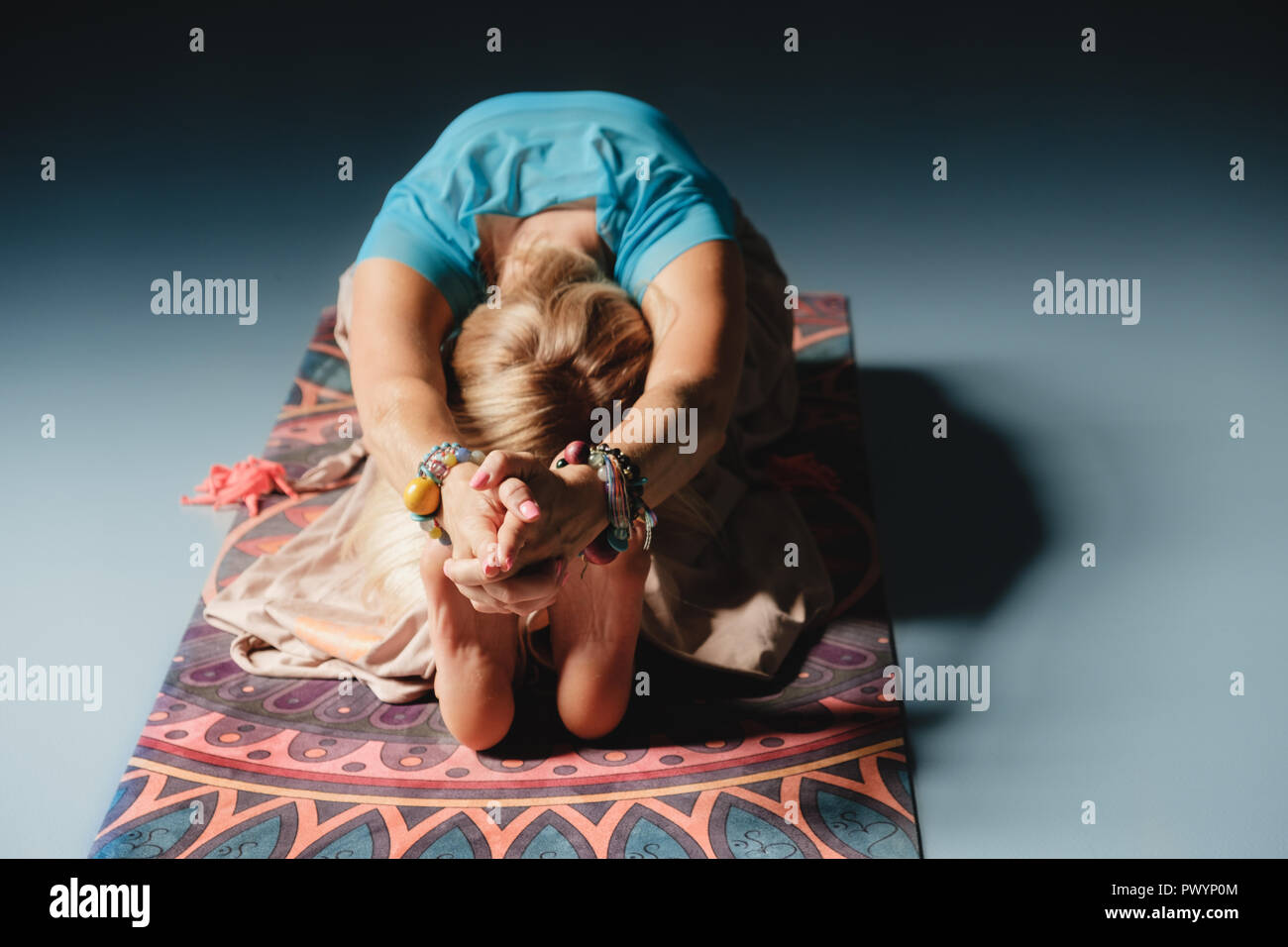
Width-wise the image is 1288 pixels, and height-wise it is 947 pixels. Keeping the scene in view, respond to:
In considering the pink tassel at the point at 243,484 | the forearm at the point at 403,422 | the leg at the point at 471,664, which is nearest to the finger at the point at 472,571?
the leg at the point at 471,664

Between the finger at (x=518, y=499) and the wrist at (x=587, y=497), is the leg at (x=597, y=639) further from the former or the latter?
the finger at (x=518, y=499)

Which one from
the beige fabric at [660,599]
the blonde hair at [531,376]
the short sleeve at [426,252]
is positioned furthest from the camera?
the short sleeve at [426,252]

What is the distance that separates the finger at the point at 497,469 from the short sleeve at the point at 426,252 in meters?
0.67

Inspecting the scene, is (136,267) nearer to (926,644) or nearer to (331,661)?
(331,661)

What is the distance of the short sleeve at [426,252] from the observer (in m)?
2.41

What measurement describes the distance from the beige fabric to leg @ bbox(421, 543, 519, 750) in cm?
→ 17

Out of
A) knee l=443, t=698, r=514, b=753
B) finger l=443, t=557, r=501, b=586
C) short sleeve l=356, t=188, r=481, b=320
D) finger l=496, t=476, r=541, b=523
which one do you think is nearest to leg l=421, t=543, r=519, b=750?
knee l=443, t=698, r=514, b=753

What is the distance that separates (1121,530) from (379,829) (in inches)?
60.5

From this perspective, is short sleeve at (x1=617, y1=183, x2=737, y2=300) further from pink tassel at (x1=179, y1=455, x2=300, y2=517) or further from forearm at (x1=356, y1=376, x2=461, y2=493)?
pink tassel at (x1=179, y1=455, x2=300, y2=517)

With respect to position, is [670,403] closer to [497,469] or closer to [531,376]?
[531,376]

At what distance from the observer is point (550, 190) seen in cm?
254

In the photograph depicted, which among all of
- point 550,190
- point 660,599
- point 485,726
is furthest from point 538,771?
point 550,190

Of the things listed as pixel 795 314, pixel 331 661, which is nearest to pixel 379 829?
pixel 331 661

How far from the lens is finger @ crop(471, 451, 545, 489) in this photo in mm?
1799
